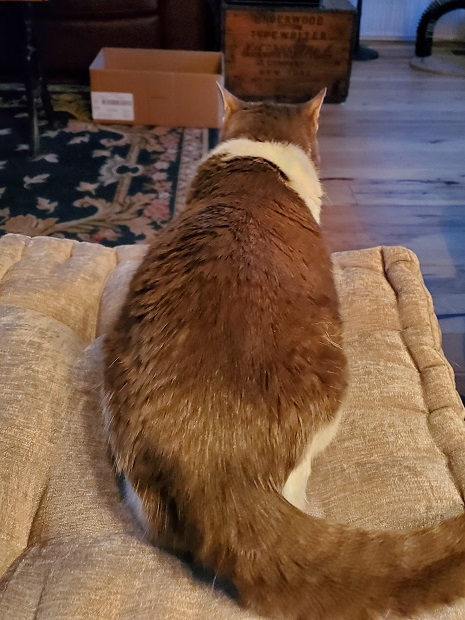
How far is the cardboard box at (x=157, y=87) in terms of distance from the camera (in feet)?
8.55

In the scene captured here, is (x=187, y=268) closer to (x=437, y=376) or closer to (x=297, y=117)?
(x=437, y=376)

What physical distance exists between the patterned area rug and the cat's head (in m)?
0.65

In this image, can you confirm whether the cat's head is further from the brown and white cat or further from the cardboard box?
the cardboard box

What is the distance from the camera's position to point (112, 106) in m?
2.73

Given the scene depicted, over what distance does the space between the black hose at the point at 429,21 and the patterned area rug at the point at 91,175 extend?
1.75 metres

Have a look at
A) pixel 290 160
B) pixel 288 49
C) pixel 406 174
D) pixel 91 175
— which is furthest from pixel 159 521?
pixel 288 49

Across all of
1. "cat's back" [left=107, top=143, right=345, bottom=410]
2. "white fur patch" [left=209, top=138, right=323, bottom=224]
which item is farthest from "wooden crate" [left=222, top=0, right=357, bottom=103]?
"cat's back" [left=107, top=143, right=345, bottom=410]

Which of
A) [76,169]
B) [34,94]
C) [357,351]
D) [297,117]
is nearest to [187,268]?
[357,351]

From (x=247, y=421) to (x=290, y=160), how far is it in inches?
28.4

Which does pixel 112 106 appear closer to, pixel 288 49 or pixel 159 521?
pixel 288 49

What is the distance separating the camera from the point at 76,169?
247 cm

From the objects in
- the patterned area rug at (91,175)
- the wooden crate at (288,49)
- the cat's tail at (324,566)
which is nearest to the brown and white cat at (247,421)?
the cat's tail at (324,566)

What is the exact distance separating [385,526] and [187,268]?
0.50 meters

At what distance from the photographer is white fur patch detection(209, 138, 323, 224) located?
1299 mm
